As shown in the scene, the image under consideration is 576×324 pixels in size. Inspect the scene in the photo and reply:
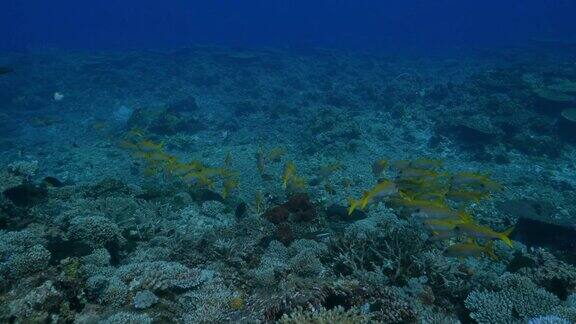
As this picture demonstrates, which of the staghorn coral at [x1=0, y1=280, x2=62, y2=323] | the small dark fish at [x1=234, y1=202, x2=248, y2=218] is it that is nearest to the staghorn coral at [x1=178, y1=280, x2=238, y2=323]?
the staghorn coral at [x1=0, y1=280, x2=62, y2=323]

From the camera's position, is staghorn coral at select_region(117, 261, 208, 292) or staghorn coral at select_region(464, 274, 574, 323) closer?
staghorn coral at select_region(464, 274, 574, 323)

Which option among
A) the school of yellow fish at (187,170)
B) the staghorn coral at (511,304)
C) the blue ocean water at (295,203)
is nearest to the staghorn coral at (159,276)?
the blue ocean water at (295,203)

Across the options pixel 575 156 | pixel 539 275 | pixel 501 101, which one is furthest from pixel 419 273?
pixel 501 101

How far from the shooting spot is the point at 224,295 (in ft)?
16.4

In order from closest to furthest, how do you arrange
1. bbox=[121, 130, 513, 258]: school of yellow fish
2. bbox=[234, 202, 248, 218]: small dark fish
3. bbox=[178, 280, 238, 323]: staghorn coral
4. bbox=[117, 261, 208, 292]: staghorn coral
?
bbox=[178, 280, 238, 323]: staghorn coral → bbox=[117, 261, 208, 292]: staghorn coral → bbox=[121, 130, 513, 258]: school of yellow fish → bbox=[234, 202, 248, 218]: small dark fish

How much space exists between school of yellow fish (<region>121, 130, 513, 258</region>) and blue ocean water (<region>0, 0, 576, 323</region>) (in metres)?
0.04

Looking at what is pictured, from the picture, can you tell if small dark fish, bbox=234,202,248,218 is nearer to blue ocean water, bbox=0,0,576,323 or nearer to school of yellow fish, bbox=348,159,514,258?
blue ocean water, bbox=0,0,576,323

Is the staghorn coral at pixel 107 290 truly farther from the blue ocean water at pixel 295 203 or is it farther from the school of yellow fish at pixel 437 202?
the school of yellow fish at pixel 437 202

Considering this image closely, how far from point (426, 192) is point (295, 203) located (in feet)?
9.85

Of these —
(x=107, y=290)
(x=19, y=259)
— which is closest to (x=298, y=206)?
(x=107, y=290)

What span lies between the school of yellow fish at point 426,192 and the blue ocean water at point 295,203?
37 millimetres

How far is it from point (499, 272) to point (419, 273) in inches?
78.0

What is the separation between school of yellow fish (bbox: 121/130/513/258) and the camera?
560cm

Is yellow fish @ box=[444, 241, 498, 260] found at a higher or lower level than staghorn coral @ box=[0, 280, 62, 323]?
higher
